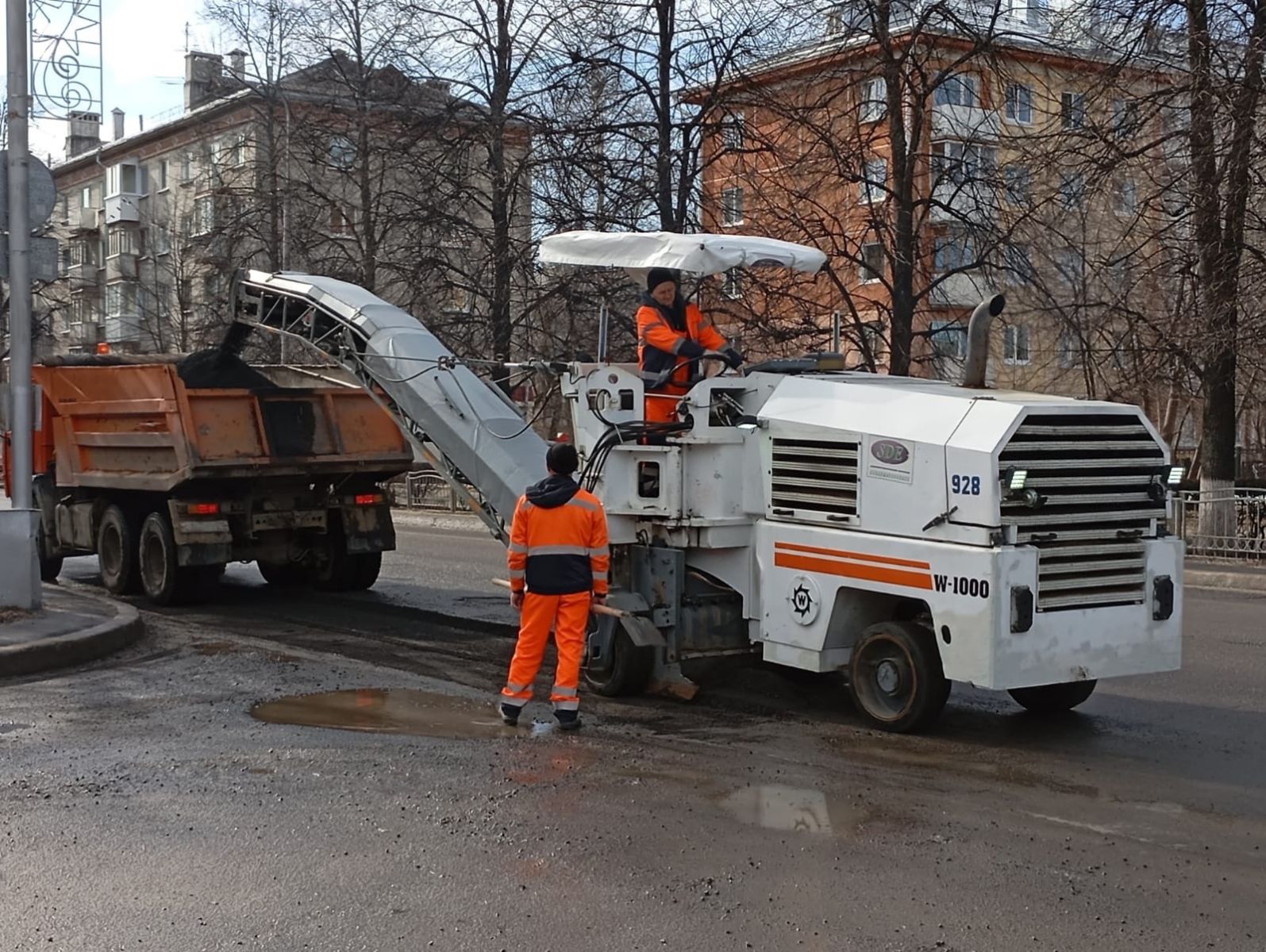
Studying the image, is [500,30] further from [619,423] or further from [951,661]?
[951,661]

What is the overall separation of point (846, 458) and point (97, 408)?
8.72 meters

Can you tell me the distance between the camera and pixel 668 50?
21031mm

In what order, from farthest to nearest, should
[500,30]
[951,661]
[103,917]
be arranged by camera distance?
[500,30]
[951,661]
[103,917]

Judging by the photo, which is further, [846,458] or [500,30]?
[500,30]

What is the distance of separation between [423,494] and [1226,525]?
15414 mm

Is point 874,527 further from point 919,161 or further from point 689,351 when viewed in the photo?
point 919,161

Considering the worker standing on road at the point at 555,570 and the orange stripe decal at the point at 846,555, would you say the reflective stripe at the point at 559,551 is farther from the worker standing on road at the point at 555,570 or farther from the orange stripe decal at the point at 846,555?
the orange stripe decal at the point at 846,555

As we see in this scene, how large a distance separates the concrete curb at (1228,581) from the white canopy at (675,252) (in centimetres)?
859

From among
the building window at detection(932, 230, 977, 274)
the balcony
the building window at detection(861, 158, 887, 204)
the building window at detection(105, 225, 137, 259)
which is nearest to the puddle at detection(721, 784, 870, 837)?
the building window at detection(861, 158, 887, 204)

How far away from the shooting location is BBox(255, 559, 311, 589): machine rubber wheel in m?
14.9

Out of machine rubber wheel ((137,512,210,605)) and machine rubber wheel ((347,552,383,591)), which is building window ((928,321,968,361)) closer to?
machine rubber wheel ((347,552,383,591))

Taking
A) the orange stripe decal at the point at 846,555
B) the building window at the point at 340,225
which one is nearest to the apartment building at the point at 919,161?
the building window at the point at 340,225

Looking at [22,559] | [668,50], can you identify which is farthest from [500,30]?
[22,559]

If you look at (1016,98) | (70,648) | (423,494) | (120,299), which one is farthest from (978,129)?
(120,299)
